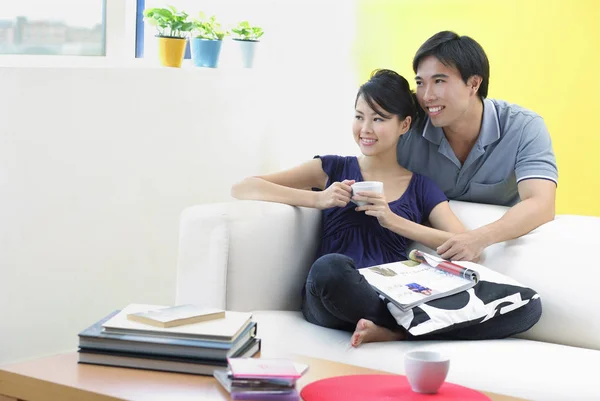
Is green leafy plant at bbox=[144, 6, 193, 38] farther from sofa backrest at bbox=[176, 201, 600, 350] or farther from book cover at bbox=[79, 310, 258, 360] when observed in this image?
book cover at bbox=[79, 310, 258, 360]

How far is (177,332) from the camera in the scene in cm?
171

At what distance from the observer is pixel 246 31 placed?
13.1 ft

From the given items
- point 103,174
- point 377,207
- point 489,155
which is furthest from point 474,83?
point 103,174

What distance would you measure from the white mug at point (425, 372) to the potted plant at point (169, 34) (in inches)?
88.0

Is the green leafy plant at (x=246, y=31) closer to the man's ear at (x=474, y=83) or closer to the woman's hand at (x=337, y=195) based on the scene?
the man's ear at (x=474, y=83)

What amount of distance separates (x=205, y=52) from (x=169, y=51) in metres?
0.20

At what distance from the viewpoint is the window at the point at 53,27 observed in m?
3.28

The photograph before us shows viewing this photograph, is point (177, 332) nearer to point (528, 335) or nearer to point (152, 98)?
point (528, 335)

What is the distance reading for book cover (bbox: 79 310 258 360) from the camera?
1688mm

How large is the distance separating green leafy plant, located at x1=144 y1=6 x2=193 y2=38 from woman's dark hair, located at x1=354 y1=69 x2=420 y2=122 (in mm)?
1129

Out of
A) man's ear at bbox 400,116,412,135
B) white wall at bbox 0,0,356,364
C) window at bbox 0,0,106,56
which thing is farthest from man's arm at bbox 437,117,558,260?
window at bbox 0,0,106,56

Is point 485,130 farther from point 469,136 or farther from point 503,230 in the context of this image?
point 503,230

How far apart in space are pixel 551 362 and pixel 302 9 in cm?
260

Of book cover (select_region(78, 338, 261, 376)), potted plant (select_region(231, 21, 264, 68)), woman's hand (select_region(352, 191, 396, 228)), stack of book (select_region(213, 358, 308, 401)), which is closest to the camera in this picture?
stack of book (select_region(213, 358, 308, 401))
